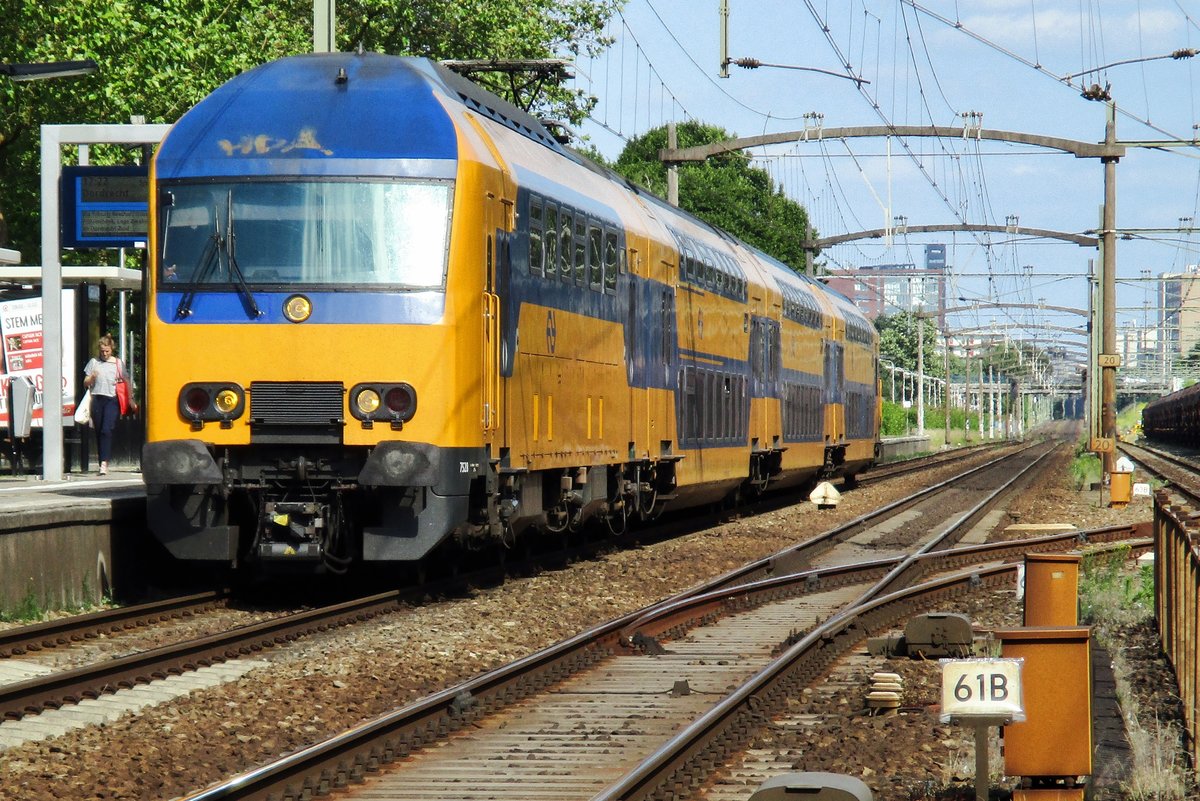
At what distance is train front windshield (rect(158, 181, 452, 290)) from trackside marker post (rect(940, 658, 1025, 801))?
6354 mm

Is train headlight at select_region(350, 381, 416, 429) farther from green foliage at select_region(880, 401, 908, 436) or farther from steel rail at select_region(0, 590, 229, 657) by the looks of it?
green foliage at select_region(880, 401, 908, 436)

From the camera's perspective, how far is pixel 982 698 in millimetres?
6258

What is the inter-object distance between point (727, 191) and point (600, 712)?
6705 cm

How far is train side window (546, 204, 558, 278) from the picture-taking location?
45.8ft

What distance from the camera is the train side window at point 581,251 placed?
1480 cm

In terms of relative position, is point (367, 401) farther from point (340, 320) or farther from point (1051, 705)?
point (1051, 705)

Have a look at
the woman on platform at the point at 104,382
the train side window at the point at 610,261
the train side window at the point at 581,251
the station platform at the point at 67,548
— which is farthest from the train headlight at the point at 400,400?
the woman on platform at the point at 104,382

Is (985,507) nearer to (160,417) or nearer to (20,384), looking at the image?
(20,384)

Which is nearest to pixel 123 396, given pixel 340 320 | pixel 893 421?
pixel 340 320

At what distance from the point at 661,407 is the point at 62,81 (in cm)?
1750

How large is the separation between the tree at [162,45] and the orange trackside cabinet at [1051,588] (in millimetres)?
22910

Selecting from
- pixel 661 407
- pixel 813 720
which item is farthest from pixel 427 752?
pixel 661 407

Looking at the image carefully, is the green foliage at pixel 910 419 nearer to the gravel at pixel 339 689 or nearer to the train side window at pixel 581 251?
the train side window at pixel 581 251

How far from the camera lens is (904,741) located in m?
7.90
